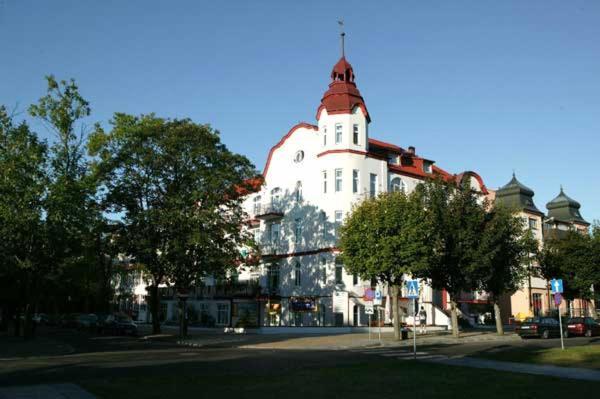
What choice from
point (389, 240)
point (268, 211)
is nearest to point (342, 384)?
point (389, 240)

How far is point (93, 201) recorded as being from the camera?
3806cm

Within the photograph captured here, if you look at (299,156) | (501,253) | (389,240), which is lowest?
(501,253)

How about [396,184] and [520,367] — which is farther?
[396,184]

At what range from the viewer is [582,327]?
3791 centimetres

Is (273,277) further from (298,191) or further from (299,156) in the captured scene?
(299,156)

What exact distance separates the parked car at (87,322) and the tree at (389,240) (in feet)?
98.0

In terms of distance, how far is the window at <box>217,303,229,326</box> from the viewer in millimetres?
55281

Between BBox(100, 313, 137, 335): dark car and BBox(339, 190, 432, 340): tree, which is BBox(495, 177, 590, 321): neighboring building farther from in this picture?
BBox(100, 313, 137, 335): dark car

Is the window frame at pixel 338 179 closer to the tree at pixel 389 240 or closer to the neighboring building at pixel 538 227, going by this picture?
the tree at pixel 389 240

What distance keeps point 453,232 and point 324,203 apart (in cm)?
1382

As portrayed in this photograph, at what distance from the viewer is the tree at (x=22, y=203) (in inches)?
1298

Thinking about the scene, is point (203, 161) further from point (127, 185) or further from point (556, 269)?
point (556, 269)

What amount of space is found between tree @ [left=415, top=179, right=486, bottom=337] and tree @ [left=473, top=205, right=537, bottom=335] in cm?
58

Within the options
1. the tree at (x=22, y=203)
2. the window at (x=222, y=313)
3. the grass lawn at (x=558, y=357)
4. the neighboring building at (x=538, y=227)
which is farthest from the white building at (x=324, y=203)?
the grass lawn at (x=558, y=357)
